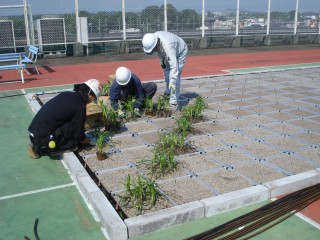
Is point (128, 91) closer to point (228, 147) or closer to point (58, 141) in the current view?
point (58, 141)

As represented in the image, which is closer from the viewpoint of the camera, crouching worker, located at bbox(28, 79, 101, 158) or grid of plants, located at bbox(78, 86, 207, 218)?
grid of plants, located at bbox(78, 86, 207, 218)

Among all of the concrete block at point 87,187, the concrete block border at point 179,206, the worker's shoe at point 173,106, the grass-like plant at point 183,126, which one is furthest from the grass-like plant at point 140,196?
the worker's shoe at point 173,106

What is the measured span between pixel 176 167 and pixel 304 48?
1789cm

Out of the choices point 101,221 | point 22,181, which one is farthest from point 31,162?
point 101,221

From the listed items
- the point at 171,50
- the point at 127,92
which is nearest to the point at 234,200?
the point at 127,92

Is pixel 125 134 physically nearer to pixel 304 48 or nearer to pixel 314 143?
pixel 314 143

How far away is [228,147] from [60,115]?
2.50m

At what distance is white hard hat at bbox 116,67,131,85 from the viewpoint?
6.29 metres

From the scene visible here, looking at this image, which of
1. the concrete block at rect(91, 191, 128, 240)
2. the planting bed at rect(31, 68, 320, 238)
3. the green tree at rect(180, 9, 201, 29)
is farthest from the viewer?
the green tree at rect(180, 9, 201, 29)

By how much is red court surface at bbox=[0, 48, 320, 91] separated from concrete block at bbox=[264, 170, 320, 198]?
7.40m

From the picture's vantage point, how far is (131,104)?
662 cm

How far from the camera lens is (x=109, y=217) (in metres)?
3.54

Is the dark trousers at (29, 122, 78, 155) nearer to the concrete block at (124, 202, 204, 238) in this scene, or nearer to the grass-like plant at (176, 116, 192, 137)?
the grass-like plant at (176, 116, 192, 137)

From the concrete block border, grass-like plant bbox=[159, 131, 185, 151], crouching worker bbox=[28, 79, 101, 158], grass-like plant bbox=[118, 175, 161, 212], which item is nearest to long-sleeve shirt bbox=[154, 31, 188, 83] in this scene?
grass-like plant bbox=[159, 131, 185, 151]
